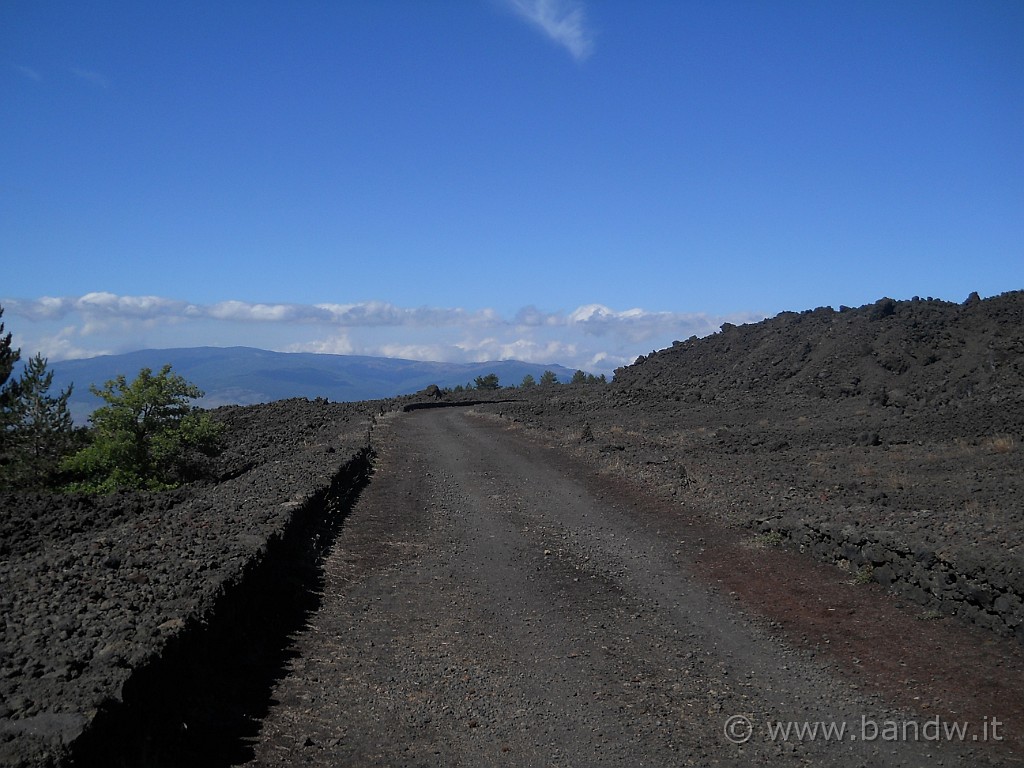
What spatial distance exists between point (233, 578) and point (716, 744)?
16.5ft

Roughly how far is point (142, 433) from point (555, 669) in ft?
56.5

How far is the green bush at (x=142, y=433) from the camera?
67.3 ft

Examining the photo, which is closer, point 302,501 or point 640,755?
point 640,755

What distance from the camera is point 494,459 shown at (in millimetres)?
23031

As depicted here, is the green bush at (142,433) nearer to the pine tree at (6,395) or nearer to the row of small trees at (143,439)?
the row of small trees at (143,439)

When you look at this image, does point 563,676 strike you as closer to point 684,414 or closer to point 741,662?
point 741,662

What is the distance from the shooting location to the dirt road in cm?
610

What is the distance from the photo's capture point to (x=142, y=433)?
21094 millimetres

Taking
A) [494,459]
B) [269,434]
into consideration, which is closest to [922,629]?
[494,459]

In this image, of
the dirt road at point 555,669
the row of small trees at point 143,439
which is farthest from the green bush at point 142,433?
the dirt road at point 555,669

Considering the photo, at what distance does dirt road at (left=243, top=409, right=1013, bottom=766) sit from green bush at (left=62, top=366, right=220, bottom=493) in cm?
956

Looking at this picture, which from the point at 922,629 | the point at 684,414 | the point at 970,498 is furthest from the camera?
the point at 684,414

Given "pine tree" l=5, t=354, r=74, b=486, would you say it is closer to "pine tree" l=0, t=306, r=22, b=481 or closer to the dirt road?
"pine tree" l=0, t=306, r=22, b=481

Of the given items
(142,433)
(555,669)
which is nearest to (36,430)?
(142,433)
